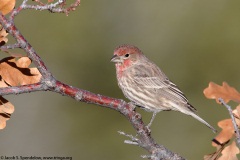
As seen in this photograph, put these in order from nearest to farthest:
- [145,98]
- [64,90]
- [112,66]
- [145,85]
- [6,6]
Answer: [6,6] < [64,90] < [145,98] < [145,85] < [112,66]

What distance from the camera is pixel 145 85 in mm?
7586

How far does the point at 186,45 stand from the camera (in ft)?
47.4

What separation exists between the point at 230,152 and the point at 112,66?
9.47 meters

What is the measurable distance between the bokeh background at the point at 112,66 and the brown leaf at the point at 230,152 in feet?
23.4

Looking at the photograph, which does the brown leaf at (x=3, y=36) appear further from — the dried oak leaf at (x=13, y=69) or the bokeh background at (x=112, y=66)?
the bokeh background at (x=112, y=66)

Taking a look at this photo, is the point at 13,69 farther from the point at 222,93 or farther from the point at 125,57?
the point at 125,57

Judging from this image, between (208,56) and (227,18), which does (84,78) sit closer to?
(208,56)

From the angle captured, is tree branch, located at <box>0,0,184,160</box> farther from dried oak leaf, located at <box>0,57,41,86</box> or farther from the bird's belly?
the bird's belly

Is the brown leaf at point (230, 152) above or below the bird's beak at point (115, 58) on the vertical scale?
below

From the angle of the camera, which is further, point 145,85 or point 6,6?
point 145,85

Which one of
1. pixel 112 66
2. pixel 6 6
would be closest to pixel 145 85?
pixel 6 6

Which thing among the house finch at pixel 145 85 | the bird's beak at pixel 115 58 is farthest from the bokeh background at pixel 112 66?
the bird's beak at pixel 115 58

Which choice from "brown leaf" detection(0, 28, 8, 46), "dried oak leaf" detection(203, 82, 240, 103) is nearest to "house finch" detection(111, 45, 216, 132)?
"dried oak leaf" detection(203, 82, 240, 103)

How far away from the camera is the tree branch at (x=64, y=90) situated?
144 inches
